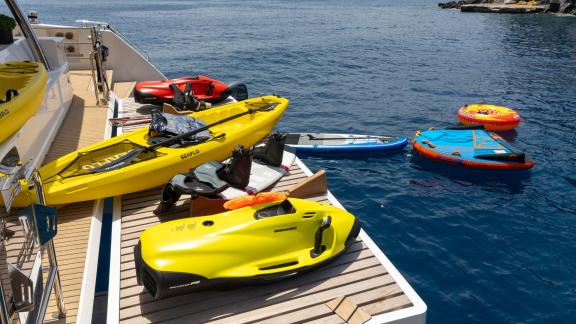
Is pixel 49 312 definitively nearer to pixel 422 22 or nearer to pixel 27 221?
pixel 27 221

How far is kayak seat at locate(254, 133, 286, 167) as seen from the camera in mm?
10734

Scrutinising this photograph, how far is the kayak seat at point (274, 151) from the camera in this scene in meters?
10.7

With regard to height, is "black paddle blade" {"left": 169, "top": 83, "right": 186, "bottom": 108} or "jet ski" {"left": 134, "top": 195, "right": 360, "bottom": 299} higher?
"black paddle blade" {"left": 169, "top": 83, "right": 186, "bottom": 108}

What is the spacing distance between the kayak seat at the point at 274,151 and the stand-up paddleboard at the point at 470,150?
8306 millimetres

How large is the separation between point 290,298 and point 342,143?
1180 cm

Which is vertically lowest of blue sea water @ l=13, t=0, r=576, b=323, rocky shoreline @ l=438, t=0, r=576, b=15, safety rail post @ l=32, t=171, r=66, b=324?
blue sea water @ l=13, t=0, r=576, b=323

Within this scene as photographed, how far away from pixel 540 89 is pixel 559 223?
19.0 m

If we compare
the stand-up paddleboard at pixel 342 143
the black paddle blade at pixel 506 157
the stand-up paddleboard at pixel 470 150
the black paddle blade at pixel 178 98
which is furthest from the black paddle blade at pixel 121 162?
the black paddle blade at pixel 506 157

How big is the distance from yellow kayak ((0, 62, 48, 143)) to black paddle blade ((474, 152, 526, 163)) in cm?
1420

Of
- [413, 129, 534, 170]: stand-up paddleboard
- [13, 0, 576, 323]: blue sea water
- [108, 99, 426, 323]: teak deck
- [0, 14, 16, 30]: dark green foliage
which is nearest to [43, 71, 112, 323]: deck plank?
[108, 99, 426, 323]: teak deck

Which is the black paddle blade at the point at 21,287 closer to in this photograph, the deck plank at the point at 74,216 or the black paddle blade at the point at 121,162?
the deck plank at the point at 74,216

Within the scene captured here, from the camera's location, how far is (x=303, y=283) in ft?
24.1

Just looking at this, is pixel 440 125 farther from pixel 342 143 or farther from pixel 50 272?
pixel 50 272

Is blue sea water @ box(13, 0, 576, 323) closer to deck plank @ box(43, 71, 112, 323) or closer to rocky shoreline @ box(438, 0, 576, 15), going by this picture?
deck plank @ box(43, 71, 112, 323)
